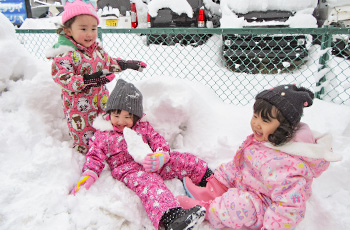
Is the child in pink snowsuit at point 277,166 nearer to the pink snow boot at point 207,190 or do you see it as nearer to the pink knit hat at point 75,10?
the pink snow boot at point 207,190

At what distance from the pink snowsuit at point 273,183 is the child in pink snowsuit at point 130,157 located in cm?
44

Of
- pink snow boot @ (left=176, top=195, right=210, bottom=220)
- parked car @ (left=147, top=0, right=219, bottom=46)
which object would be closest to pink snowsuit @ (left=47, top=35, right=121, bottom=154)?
pink snow boot @ (left=176, top=195, right=210, bottom=220)

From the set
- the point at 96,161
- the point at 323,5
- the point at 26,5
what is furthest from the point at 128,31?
the point at 26,5

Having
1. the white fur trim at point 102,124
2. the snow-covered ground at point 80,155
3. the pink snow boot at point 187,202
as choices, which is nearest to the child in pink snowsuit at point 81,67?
the white fur trim at point 102,124

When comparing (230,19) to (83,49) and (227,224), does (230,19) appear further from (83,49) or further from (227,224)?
(227,224)

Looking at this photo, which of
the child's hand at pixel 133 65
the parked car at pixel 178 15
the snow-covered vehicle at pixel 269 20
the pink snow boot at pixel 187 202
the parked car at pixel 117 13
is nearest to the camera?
the pink snow boot at pixel 187 202

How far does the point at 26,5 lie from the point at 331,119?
11.5m

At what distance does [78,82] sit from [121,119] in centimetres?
44

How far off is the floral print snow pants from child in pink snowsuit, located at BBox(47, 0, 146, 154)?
25.0 inches

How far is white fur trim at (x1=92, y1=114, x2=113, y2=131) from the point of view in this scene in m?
2.09

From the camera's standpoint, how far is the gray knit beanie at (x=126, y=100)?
2.01m

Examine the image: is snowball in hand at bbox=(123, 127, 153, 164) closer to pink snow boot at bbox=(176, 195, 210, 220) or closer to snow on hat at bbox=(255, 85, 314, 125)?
pink snow boot at bbox=(176, 195, 210, 220)

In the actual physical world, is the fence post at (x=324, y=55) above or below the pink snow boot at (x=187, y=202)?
above

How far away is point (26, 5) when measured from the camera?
10.0m
